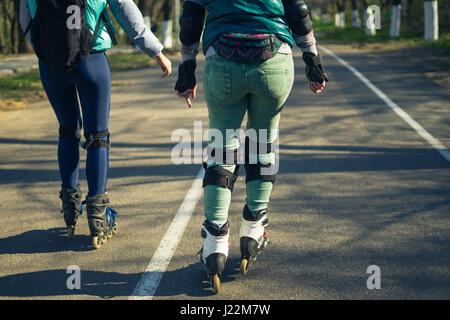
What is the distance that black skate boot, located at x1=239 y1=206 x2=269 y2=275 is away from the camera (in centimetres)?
356

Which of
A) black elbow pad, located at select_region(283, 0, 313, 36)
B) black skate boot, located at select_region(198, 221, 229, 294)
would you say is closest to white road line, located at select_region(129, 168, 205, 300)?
black skate boot, located at select_region(198, 221, 229, 294)

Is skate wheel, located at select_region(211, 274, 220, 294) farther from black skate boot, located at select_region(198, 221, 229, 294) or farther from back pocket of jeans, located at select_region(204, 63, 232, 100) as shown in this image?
back pocket of jeans, located at select_region(204, 63, 232, 100)

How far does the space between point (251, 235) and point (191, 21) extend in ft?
4.58

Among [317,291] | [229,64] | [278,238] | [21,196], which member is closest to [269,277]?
[317,291]

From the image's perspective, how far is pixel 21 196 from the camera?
5410 millimetres

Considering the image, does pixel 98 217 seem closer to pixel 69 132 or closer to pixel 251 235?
pixel 69 132

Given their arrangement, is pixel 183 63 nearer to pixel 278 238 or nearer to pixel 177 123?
pixel 278 238

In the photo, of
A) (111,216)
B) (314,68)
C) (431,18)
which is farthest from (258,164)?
(431,18)

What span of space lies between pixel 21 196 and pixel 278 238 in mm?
2685

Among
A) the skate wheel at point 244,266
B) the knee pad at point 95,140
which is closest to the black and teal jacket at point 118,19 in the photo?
the knee pad at point 95,140

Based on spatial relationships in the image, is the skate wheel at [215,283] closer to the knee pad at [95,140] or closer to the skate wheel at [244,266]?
the skate wheel at [244,266]

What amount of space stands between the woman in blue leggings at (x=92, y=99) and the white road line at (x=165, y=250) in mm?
476

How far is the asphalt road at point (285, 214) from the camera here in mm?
3475

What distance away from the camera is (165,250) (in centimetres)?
403
